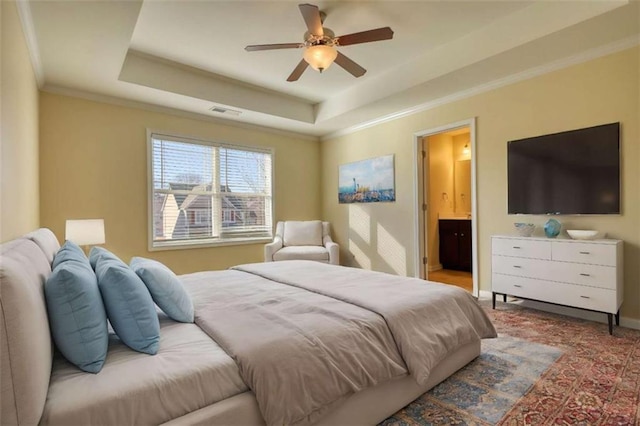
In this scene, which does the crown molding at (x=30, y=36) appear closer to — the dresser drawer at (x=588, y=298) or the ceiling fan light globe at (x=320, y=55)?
the ceiling fan light globe at (x=320, y=55)

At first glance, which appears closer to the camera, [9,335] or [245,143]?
[9,335]

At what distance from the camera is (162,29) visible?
300cm

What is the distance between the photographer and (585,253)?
277 centimetres

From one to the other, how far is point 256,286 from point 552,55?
3.45 metres

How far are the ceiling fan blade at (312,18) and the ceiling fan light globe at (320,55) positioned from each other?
0.13m

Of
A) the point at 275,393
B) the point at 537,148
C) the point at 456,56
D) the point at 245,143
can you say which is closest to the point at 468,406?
the point at 275,393

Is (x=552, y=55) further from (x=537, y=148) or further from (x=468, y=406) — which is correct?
(x=468, y=406)

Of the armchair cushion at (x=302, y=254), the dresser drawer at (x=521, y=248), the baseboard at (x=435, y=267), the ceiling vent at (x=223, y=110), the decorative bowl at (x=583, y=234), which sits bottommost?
the baseboard at (x=435, y=267)

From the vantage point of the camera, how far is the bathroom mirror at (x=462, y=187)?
6.30m

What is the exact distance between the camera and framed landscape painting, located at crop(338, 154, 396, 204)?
489 cm

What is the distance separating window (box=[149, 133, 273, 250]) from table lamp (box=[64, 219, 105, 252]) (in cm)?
97

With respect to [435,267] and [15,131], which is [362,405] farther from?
[435,267]

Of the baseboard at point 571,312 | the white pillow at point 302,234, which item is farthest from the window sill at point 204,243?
the baseboard at point 571,312

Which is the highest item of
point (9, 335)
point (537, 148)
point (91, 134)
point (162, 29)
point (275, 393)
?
point (162, 29)
